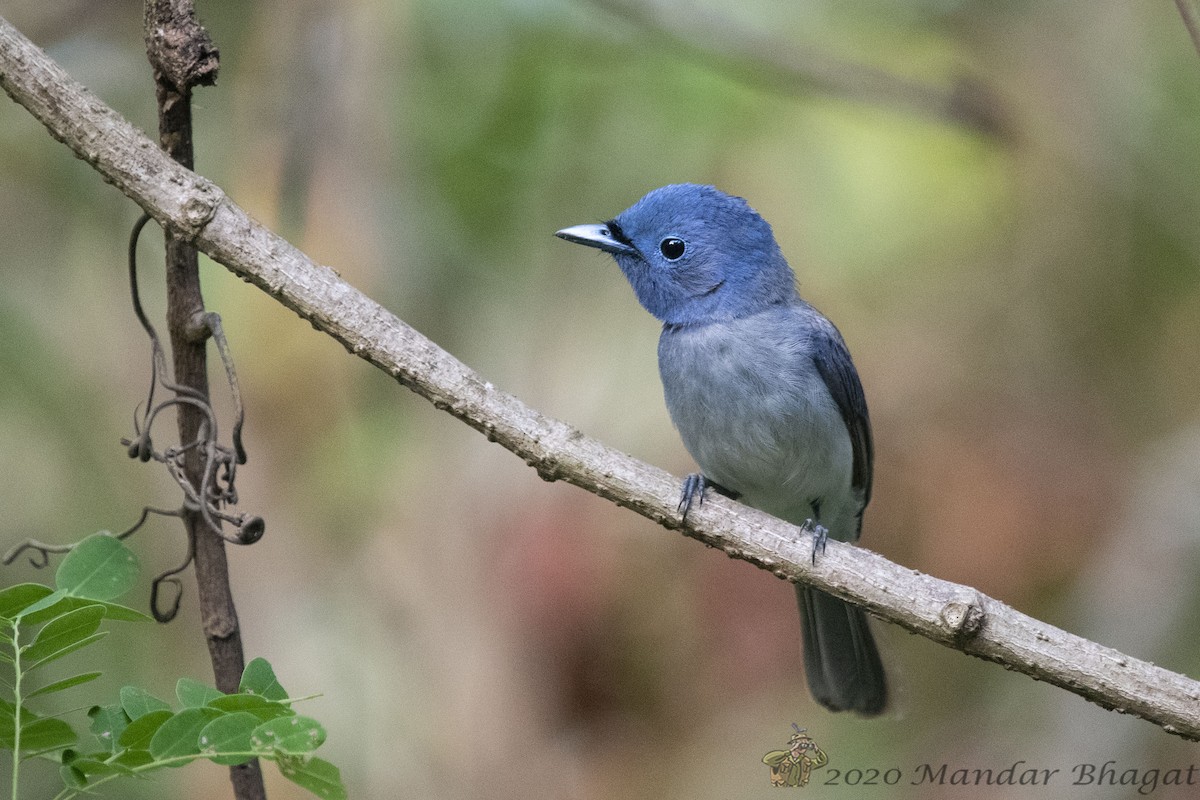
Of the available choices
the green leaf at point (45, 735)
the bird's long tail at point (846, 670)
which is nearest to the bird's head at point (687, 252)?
the bird's long tail at point (846, 670)

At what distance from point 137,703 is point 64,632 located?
0.57 ft

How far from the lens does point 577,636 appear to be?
456 centimetres

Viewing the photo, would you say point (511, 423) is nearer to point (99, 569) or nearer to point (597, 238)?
point (99, 569)

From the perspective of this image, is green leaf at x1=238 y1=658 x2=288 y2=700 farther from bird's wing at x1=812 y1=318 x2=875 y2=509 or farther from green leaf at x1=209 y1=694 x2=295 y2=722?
bird's wing at x1=812 y1=318 x2=875 y2=509

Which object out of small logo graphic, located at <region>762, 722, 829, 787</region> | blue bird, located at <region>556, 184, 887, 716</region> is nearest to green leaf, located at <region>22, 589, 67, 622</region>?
blue bird, located at <region>556, 184, 887, 716</region>

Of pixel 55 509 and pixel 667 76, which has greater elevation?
pixel 667 76

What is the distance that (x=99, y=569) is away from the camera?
7.27 feet

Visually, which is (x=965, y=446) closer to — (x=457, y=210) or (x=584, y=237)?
(x=584, y=237)

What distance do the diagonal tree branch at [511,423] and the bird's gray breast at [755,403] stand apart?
116cm

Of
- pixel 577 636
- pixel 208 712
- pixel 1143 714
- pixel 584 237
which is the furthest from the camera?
pixel 577 636

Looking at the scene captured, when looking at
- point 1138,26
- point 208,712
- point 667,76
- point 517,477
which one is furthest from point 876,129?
point 208,712

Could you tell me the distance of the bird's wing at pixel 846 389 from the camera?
4.09m

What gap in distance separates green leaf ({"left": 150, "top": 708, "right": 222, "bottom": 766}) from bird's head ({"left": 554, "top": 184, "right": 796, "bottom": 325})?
2530mm

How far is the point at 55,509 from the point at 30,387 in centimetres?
50
